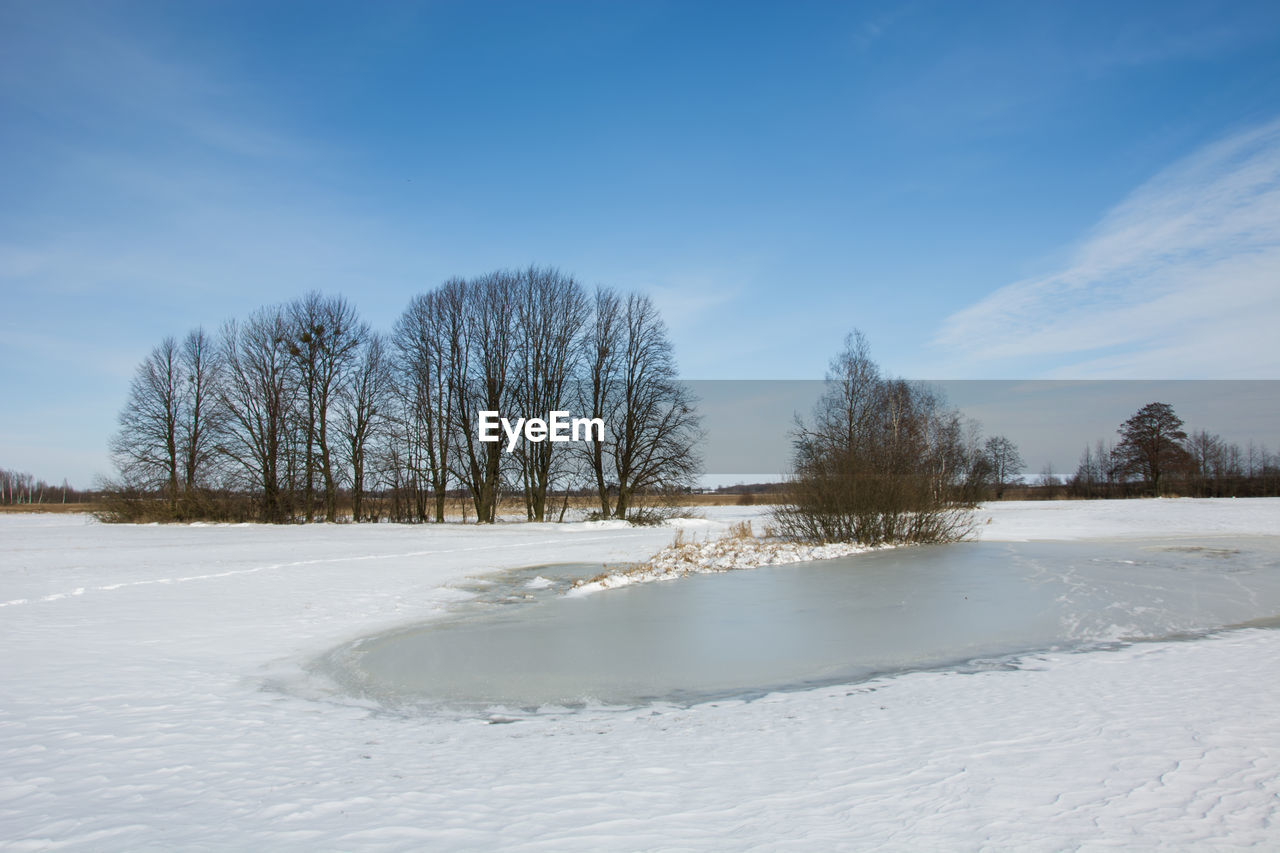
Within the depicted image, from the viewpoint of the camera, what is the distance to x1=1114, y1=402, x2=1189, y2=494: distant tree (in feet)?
219

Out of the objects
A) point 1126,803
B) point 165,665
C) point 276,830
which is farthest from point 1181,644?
point 165,665

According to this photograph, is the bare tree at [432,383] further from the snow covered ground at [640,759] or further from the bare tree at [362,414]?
the snow covered ground at [640,759]

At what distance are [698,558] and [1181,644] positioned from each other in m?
11.7

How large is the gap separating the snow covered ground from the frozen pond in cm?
73

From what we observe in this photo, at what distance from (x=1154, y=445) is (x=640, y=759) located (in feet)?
250

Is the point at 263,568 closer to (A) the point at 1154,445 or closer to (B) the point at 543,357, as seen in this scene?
(B) the point at 543,357

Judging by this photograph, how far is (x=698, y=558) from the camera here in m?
19.8

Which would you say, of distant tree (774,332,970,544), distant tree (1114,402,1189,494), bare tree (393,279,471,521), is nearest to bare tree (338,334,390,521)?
bare tree (393,279,471,521)

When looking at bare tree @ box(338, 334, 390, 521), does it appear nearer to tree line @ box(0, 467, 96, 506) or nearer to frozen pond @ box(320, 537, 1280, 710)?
frozen pond @ box(320, 537, 1280, 710)

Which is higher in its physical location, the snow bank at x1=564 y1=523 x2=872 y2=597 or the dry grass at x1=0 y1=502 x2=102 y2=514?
the dry grass at x1=0 y1=502 x2=102 y2=514

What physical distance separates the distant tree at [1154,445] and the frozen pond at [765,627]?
186 ft

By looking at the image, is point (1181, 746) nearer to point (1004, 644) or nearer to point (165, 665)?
point (1004, 644)

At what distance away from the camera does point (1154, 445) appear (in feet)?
221

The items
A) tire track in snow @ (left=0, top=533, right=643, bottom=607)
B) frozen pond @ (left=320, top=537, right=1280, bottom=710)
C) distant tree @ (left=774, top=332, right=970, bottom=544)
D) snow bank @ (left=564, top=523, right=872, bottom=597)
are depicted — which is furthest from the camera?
distant tree @ (left=774, top=332, right=970, bottom=544)
